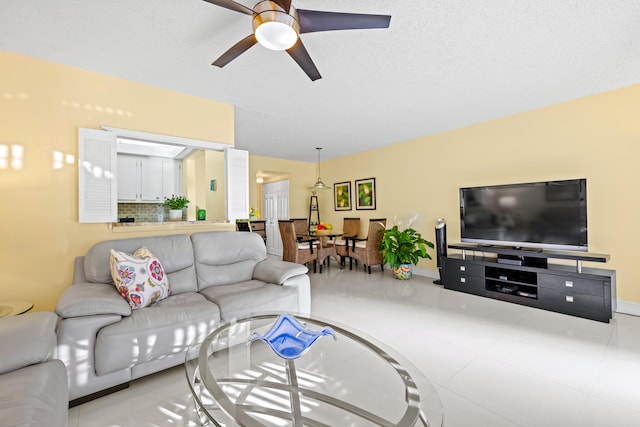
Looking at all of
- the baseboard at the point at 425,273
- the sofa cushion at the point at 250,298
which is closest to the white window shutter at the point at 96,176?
the sofa cushion at the point at 250,298

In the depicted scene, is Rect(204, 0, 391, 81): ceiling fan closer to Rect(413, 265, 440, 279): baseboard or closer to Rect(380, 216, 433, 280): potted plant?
Rect(380, 216, 433, 280): potted plant

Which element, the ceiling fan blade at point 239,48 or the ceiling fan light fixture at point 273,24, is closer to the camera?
the ceiling fan light fixture at point 273,24

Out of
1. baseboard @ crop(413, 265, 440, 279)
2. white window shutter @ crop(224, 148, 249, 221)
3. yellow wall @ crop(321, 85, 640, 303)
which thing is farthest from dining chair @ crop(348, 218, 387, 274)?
white window shutter @ crop(224, 148, 249, 221)

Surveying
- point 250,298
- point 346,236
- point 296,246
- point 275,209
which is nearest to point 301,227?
point 346,236

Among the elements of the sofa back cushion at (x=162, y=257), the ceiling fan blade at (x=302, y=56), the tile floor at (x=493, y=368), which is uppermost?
the ceiling fan blade at (x=302, y=56)

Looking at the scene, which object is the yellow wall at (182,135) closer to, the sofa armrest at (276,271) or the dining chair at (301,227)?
the sofa armrest at (276,271)

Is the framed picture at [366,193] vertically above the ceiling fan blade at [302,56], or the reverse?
the ceiling fan blade at [302,56]

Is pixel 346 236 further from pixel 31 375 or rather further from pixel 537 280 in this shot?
pixel 31 375

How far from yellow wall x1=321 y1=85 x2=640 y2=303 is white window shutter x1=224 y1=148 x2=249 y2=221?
3.06 m

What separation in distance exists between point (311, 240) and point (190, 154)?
9.59ft

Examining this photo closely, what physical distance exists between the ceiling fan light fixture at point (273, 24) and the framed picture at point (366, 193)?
437 cm

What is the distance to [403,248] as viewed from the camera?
4496 millimetres

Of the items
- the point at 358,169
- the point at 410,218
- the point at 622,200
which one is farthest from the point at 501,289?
the point at 358,169

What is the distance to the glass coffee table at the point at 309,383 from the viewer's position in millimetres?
1062
